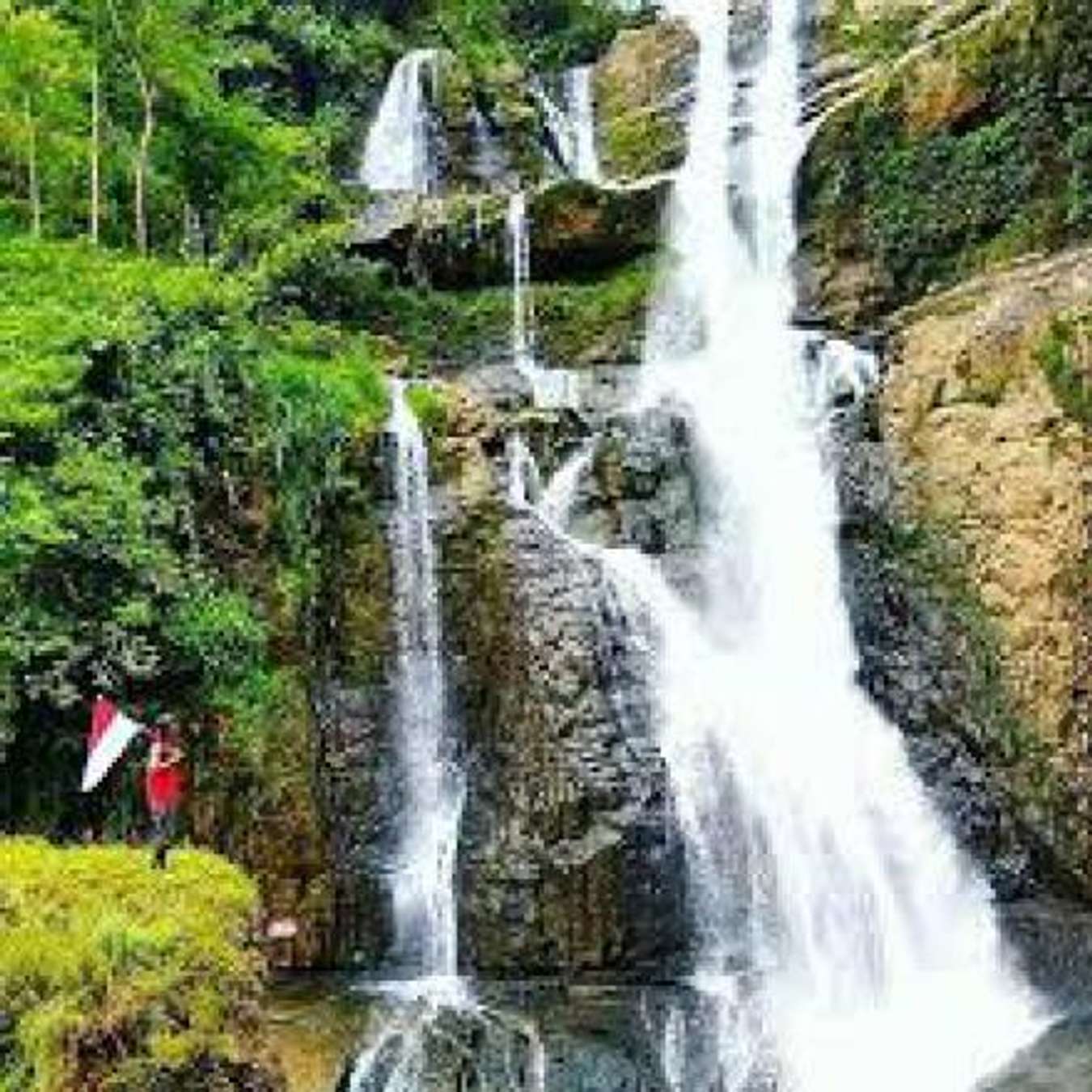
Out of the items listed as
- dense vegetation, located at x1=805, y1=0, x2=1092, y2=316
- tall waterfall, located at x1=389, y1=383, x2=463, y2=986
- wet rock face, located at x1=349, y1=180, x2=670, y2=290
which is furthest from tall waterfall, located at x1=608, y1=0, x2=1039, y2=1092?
wet rock face, located at x1=349, y1=180, x2=670, y2=290

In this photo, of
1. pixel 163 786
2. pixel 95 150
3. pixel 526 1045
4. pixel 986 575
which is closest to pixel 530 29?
pixel 95 150

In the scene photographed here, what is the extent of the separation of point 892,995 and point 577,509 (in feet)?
20.9

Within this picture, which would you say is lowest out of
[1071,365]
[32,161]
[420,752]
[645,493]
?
[420,752]

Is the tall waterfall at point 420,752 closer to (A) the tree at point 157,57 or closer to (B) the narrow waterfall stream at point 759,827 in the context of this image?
(B) the narrow waterfall stream at point 759,827

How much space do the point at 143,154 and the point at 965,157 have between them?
1016 centimetres

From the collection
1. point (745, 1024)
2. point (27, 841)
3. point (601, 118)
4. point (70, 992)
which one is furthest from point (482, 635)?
point (601, 118)

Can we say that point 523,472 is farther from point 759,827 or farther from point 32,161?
point 32,161

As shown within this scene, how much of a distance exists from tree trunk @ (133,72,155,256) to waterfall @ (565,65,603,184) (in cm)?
749

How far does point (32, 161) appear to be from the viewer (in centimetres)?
2003

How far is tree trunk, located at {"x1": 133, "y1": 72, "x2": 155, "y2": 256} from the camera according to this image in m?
20.8

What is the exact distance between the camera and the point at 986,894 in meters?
15.6

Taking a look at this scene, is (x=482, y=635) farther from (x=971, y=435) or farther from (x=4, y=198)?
(x=4, y=198)

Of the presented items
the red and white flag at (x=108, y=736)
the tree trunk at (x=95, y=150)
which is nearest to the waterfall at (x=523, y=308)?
the tree trunk at (x=95, y=150)

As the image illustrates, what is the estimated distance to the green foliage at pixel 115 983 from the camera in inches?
322
